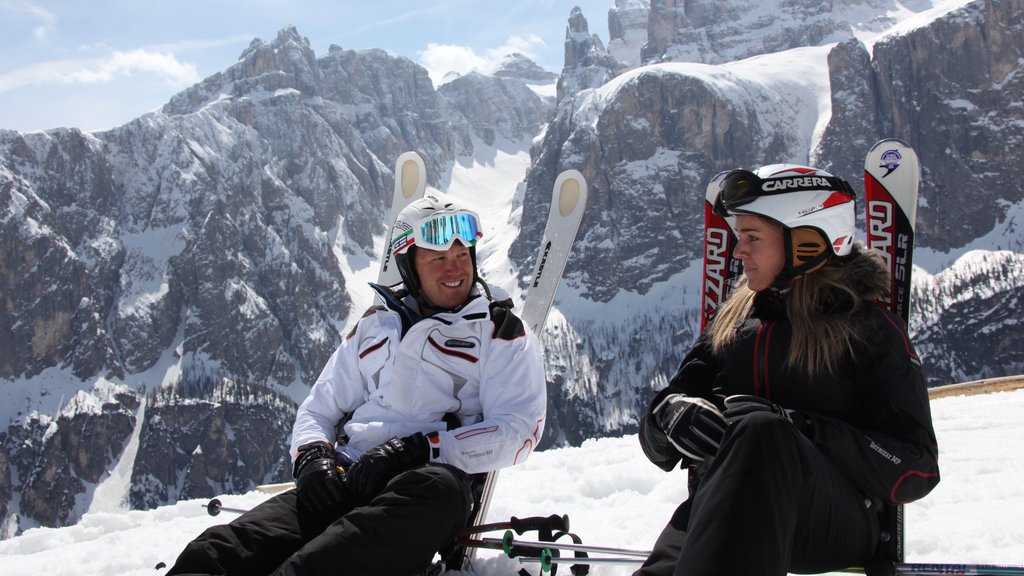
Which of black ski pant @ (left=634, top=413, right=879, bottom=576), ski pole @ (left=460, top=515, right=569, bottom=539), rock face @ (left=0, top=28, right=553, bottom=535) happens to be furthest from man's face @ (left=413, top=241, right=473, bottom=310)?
rock face @ (left=0, top=28, right=553, bottom=535)

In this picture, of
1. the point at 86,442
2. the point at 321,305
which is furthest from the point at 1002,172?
the point at 86,442

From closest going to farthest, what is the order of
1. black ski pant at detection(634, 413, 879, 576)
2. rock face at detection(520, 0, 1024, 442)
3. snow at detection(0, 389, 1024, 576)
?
1. black ski pant at detection(634, 413, 879, 576)
2. snow at detection(0, 389, 1024, 576)
3. rock face at detection(520, 0, 1024, 442)

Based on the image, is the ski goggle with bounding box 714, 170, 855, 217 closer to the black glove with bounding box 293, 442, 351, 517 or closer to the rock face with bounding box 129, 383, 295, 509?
the black glove with bounding box 293, 442, 351, 517

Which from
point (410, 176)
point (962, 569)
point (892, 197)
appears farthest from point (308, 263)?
point (962, 569)

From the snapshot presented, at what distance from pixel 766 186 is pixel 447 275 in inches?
81.9

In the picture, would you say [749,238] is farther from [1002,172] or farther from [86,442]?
[1002,172]

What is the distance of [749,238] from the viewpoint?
4.05 metres

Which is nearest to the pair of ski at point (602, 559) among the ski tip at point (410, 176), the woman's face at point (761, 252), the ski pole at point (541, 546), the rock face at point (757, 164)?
the ski pole at point (541, 546)

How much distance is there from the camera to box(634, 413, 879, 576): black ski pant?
2.61 m

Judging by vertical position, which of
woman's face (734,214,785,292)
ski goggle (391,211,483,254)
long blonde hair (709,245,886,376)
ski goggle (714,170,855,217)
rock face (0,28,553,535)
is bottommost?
rock face (0,28,553,535)

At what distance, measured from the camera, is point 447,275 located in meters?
5.00

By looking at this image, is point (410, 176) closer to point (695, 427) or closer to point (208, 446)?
point (695, 427)

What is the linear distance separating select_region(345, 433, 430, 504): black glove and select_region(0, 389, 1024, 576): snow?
3.74ft

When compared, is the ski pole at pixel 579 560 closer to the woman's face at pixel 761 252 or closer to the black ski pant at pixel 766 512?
the black ski pant at pixel 766 512
